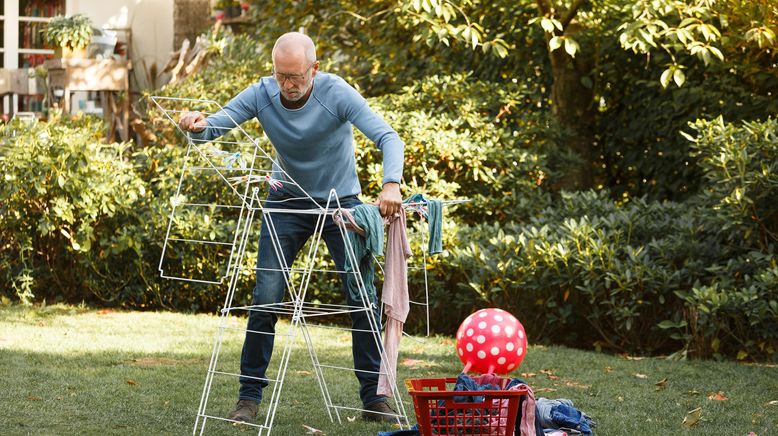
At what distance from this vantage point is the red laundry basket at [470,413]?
3.85 meters

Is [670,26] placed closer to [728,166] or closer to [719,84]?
[719,84]

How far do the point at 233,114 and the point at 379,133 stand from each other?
0.68 metres

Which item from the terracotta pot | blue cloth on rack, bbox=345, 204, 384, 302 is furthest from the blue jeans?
the terracotta pot

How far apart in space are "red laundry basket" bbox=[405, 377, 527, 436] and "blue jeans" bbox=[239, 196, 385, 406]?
0.85 meters

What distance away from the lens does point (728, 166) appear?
6816 millimetres

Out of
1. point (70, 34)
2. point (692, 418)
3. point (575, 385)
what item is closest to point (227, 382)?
point (575, 385)

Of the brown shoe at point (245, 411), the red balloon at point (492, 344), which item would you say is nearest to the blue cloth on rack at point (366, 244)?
the brown shoe at point (245, 411)

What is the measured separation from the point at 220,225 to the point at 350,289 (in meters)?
3.67

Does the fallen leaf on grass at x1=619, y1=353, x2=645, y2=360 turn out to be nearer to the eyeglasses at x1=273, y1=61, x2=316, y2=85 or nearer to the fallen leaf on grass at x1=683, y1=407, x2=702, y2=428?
the fallen leaf on grass at x1=683, y1=407, x2=702, y2=428

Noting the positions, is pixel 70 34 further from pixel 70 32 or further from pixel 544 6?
pixel 544 6

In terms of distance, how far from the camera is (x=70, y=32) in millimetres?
11219

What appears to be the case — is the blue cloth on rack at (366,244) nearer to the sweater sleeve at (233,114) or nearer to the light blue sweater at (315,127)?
the light blue sweater at (315,127)

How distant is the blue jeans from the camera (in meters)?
4.74

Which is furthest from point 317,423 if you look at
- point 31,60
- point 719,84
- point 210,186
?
point 31,60
